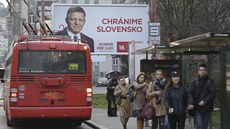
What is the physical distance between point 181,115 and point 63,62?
5132 mm

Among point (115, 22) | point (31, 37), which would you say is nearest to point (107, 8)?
point (115, 22)

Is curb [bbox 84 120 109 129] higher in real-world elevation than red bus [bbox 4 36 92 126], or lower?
lower

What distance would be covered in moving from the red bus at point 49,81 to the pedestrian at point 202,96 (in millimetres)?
4831

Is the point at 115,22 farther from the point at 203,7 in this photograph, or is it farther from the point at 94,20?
the point at 203,7

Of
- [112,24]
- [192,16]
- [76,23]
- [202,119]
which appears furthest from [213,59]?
[112,24]

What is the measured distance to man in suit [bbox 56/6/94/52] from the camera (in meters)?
30.4

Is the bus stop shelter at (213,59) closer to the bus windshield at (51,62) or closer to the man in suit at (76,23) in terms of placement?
the bus windshield at (51,62)

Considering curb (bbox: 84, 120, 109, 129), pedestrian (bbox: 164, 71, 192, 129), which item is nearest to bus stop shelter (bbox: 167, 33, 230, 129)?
pedestrian (bbox: 164, 71, 192, 129)

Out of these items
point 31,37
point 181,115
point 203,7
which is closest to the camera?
point 181,115

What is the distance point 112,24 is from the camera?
31734 mm

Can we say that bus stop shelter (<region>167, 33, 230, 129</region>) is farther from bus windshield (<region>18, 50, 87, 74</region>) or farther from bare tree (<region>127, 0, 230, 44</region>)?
bare tree (<region>127, 0, 230, 44</region>)

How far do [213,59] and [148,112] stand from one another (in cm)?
304

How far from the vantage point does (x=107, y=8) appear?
31953 millimetres

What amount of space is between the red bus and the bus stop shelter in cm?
262
